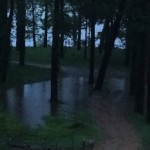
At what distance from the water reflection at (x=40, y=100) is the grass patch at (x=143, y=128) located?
115 inches

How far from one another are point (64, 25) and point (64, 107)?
373cm

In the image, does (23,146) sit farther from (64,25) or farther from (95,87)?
(95,87)

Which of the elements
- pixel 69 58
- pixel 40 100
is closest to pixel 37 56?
pixel 69 58

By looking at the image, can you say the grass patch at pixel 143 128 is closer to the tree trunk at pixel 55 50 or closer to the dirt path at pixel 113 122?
the dirt path at pixel 113 122

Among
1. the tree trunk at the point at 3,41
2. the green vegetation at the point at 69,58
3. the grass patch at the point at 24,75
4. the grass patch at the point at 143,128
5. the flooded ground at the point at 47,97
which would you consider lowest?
the grass patch at the point at 143,128

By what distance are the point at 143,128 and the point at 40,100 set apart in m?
8.48

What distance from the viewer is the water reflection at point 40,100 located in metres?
23.5

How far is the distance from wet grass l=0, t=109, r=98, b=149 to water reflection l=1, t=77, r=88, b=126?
1.16 meters

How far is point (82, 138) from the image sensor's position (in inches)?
695

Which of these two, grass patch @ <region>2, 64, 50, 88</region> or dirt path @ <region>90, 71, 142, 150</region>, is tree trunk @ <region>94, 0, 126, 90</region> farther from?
grass patch @ <region>2, 64, 50, 88</region>

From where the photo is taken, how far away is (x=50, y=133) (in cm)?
1839

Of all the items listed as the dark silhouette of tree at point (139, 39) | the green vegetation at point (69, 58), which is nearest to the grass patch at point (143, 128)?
the dark silhouette of tree at point (139, 39)

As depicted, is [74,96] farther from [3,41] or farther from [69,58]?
[69,58]

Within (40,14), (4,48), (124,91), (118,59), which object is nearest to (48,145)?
(4,48)
